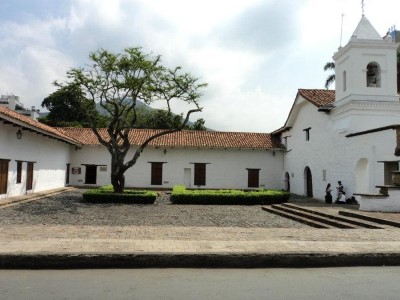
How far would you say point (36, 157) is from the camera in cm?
2153

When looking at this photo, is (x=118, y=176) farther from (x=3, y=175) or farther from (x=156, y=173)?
(x=156, y=173)

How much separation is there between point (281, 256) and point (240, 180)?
24.5 metres

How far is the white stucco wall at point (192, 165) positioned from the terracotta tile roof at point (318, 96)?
7909 millimetres

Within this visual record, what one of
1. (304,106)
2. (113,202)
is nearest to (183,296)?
(113,202)

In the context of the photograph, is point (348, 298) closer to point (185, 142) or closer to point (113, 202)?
point (113, 202)

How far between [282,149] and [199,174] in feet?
22.3

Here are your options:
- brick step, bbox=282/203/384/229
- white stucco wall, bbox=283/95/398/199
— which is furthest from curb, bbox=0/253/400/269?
white stucco wall, bbox=283/95/398/199

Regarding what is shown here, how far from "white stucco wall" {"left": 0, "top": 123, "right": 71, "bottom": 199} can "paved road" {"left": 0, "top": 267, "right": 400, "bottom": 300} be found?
12.9 m

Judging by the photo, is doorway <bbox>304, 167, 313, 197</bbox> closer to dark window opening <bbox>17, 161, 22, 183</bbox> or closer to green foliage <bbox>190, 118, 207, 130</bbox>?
dark window opening <bbox>17, 161, 22, 183</bbox>

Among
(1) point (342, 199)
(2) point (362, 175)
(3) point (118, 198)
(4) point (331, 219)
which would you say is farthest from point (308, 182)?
(4) point (331, 219)

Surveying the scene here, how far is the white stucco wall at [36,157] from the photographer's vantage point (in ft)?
57.3

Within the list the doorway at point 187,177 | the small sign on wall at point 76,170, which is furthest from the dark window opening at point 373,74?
the small sign on wall at point 76,170

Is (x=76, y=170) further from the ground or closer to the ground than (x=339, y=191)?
further from the ground

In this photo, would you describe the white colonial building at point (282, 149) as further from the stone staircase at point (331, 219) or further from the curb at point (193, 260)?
the curb at point (193, 260)
